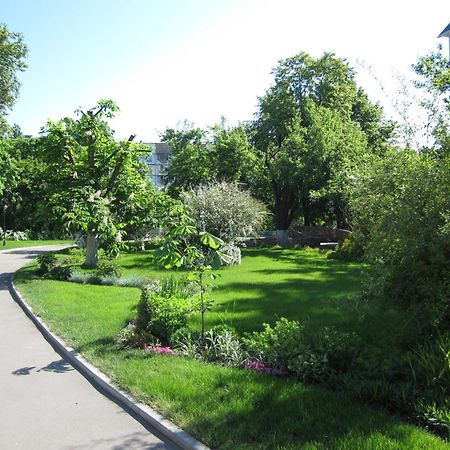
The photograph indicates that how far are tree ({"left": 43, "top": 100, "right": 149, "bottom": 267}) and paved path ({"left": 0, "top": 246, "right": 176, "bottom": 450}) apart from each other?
9848 millimetres

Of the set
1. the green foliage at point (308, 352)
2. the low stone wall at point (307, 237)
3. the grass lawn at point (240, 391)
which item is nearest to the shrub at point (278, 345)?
the green foliage at point (308, 352)

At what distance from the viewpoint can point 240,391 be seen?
5.29 m

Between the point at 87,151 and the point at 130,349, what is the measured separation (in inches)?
505

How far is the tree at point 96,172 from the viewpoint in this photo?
58.0 ft

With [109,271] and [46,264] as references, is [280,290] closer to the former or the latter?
[109,271]

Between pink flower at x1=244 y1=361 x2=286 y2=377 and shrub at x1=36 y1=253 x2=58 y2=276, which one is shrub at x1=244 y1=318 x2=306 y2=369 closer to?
pink flower at x1=244 y1=361 x2=286 y2=377

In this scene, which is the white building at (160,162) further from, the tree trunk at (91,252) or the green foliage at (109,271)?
the green foliage at (109,271)

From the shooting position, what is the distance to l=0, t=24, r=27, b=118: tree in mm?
29109

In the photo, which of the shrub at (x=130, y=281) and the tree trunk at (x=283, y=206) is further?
the tree trunk at (x=283, y=206)

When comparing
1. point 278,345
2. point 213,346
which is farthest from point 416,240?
point 213,346

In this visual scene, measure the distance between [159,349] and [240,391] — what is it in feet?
7.20

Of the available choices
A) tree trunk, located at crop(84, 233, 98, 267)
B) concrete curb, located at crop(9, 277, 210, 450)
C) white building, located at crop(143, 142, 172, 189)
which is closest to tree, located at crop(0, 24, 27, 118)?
white building, located at crop(143, 142, 172, 189)

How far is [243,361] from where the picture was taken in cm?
642

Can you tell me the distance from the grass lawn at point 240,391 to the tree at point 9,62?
2293cm
